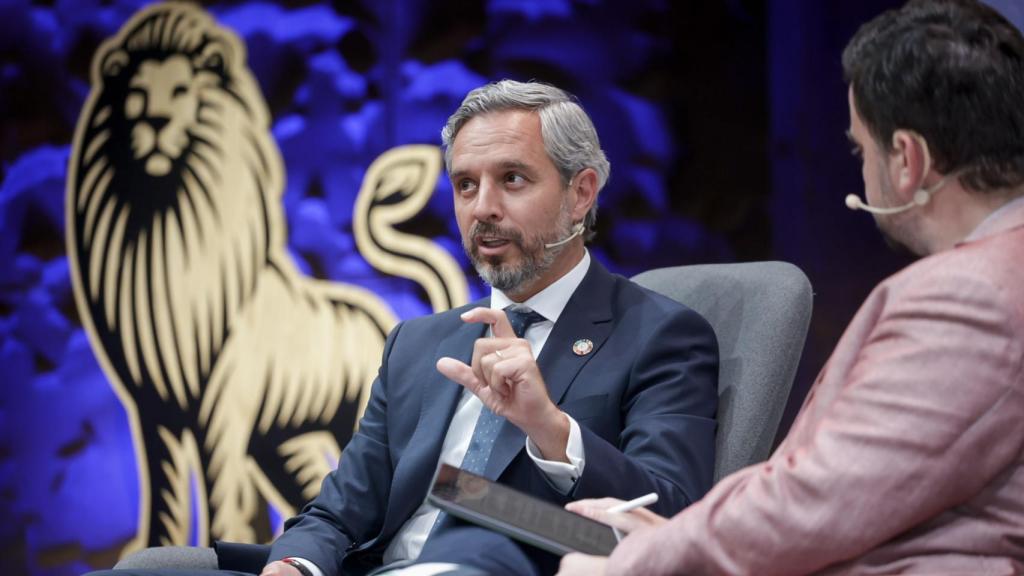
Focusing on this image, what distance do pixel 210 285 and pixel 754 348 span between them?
2.63 meters

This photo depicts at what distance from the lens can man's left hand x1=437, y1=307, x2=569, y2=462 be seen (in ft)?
6.26

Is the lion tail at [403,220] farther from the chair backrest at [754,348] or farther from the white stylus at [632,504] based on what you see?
the white stylus at [632,504]

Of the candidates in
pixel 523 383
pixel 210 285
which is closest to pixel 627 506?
pixel 523 383

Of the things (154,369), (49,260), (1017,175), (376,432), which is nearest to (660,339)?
(376,432)

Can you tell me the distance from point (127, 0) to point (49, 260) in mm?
1078

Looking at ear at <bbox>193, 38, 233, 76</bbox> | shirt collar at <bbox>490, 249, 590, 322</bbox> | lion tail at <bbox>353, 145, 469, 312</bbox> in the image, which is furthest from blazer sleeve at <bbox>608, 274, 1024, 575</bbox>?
ear at <bbox>193, 38, 233, 76</bbox>

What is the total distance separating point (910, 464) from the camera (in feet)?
4.01

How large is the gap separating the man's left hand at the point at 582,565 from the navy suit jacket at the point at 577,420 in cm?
50

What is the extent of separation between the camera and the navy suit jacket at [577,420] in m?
2.08

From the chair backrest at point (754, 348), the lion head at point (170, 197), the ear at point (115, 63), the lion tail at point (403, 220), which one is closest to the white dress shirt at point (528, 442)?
the chair backrest at point (754, 348)

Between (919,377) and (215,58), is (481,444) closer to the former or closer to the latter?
(919,377)

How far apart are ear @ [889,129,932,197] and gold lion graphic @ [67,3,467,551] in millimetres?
2714

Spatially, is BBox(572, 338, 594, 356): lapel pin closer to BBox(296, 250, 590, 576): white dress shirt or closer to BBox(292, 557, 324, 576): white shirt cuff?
BBox(296, 250, 590, 576): white dress shirt

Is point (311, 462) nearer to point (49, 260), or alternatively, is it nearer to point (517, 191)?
point (49, 260)
